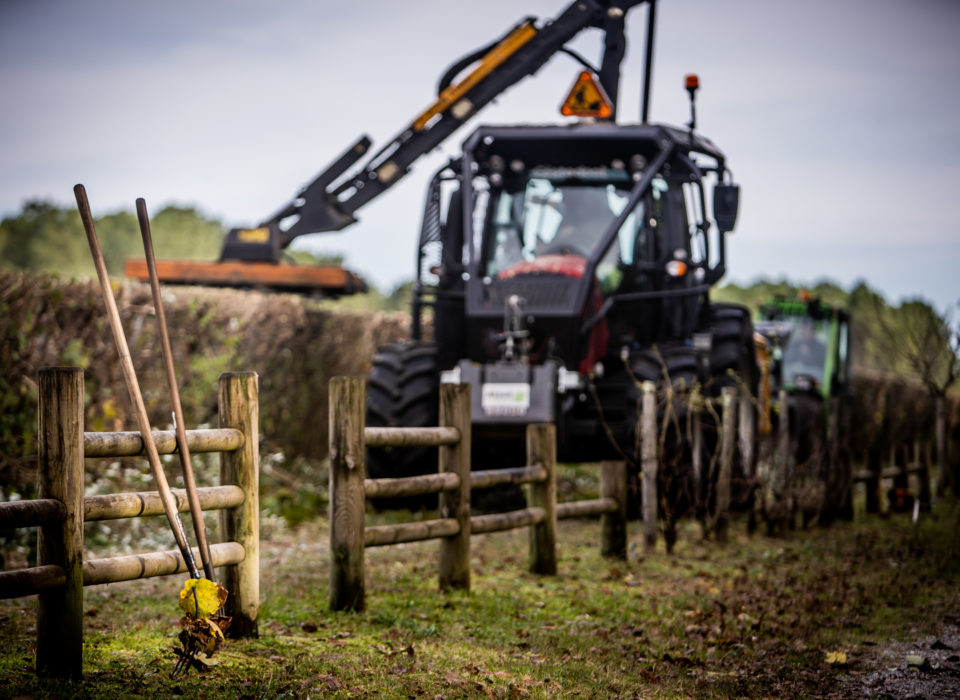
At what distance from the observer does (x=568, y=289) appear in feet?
32.2

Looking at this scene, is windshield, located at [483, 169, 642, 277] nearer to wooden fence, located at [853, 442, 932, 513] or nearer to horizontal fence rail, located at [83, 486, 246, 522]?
wooden fence, located at [853, 442, 932, 513]

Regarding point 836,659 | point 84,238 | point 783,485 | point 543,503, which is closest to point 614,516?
point 543,503

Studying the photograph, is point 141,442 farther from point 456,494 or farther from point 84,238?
point 84,238

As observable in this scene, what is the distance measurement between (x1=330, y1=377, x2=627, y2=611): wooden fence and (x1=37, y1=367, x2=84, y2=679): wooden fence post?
1.95 metres

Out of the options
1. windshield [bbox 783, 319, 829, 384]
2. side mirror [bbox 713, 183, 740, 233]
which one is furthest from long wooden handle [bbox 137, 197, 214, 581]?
windshield [bbox 783, 319, 829, 384]

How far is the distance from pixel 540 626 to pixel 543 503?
1.62 meters

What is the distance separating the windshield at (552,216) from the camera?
34.1 ft

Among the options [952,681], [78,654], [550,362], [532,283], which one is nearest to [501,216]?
[532,283]

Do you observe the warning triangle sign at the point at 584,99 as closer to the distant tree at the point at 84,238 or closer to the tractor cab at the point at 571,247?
the tractor cab at the point at 571,247

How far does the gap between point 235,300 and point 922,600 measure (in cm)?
689

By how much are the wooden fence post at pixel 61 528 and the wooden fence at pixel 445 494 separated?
6.39 feet

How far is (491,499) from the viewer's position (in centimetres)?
1216

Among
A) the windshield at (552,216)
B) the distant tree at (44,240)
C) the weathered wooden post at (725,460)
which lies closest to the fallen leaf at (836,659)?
the weathered wooden post at (725,460)

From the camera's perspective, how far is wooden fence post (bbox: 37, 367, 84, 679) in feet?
14.0
